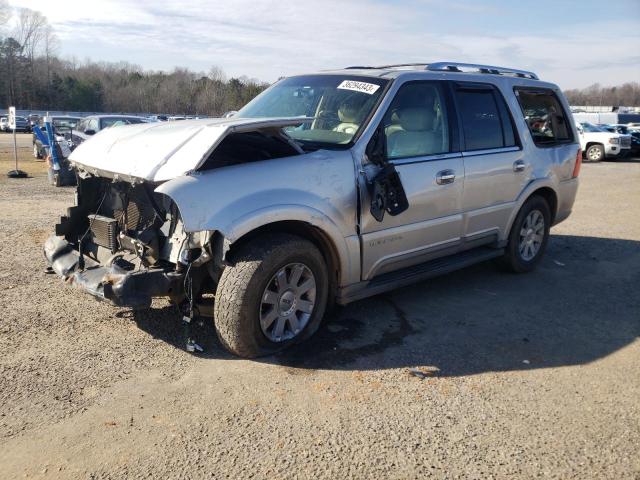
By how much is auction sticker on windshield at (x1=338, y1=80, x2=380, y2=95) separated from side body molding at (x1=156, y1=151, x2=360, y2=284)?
2.41 ft

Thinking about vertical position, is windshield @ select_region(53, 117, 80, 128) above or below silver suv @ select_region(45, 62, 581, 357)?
above

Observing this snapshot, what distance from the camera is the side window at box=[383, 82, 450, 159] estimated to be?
15.0 feet

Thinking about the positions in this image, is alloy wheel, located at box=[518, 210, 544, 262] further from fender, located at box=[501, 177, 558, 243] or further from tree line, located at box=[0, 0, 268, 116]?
tree line, located at box=[0, 0, 268, 116]

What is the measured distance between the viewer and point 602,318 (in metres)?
5.04

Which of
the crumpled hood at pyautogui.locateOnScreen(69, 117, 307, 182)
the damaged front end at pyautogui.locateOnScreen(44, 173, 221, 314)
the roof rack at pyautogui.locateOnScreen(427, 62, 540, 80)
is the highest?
the roof rack at pyautogui.locateOnScreen(427, 62, 540, 80)

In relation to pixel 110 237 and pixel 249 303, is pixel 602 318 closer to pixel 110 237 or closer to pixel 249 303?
pixel 249 303

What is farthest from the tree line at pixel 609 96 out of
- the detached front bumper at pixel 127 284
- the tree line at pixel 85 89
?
the detached front bumper at pixel 127 284

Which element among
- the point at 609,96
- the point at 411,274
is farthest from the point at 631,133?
the point at 609,96

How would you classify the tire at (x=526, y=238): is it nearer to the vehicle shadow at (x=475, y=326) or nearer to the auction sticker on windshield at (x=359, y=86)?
the vehicle shadow at (x=475, y=326)

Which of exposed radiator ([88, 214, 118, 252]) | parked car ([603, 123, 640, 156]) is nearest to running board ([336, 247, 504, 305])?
exposed radiator ([88, 214, 118, 252])

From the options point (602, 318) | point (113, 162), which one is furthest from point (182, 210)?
point (602, 318)

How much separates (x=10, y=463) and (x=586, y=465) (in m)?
2.86

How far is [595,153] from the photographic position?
82.2 feet

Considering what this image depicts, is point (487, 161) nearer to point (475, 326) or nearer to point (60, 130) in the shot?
point (475, 326)
